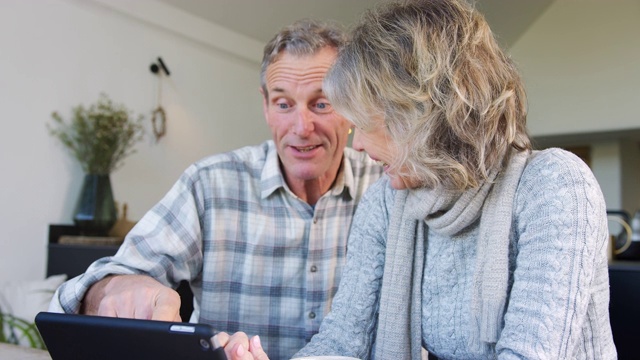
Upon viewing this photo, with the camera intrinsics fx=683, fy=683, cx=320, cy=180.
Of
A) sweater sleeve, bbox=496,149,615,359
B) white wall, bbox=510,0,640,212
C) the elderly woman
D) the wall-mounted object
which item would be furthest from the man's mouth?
white wall, bbox=510,0,640,212

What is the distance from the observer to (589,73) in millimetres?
5816

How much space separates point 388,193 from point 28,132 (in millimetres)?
2468

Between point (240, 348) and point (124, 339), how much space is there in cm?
24

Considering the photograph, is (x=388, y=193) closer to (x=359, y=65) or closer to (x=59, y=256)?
(x=359, y=65)

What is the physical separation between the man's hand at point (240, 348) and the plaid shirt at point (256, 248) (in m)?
0.55

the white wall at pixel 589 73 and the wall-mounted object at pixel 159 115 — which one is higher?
the white wall at pixel 589 73

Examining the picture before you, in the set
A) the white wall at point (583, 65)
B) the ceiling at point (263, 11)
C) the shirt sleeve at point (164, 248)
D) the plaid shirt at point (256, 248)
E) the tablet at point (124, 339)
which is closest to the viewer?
the tablet at point (124, 339)

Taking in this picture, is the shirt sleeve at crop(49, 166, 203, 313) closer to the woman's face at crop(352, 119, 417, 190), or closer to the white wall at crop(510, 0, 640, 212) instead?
the woman's face at crop(352, 119, 417, 190)

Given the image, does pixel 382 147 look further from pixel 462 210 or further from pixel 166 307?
pixel 166 307

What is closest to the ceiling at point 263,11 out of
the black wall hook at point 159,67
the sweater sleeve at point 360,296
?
the black wall hook at point 159,67

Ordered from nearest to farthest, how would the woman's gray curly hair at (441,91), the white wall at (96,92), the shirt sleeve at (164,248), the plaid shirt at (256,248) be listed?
1. the woman's gray curly hair at (441,91)
2. the shirt sleeve at (164,248)
3. the plaid shirt at (256,248)
4. the white wall at (96,92)

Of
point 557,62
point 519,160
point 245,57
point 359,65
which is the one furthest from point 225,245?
point 557,62

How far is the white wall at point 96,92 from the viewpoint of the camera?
317 centimetres

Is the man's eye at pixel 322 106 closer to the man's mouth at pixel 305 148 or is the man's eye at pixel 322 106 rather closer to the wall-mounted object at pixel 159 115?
the man's mouth at pixel 305 148
